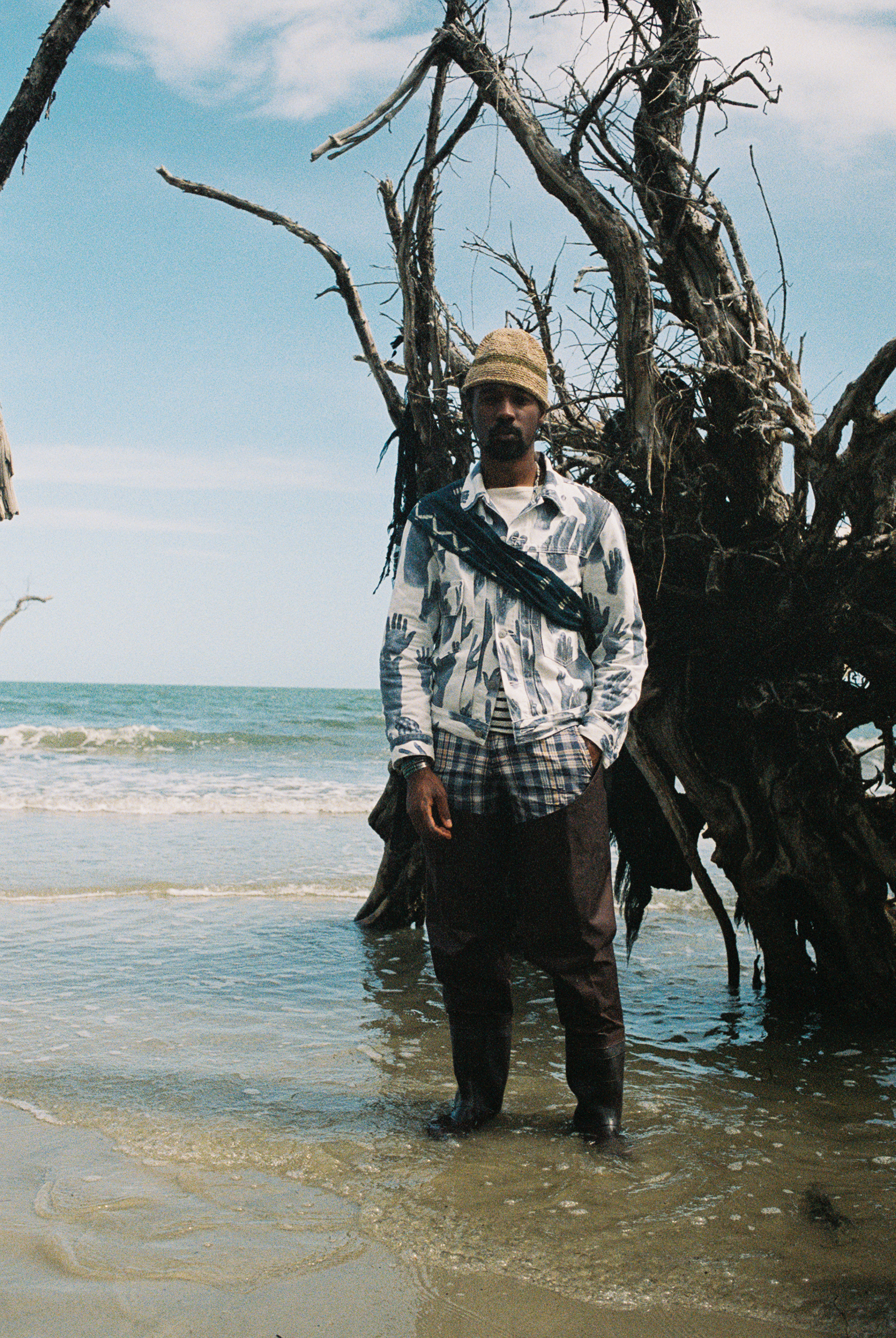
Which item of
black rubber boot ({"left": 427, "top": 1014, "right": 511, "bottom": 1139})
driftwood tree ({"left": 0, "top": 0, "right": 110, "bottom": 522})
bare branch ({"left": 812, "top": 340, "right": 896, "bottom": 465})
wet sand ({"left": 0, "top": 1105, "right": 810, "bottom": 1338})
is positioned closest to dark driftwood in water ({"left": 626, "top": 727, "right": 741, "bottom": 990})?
bare branch ({"left": 812, "top": 340, "right": 896, "bottom": 465})

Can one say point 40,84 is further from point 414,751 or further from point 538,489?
point 414,751

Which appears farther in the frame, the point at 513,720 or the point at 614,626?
the point at 614,626

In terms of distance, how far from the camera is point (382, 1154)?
344 centimetres

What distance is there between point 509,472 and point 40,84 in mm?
2272

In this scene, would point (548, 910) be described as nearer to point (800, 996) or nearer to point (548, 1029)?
point (548, 1029)

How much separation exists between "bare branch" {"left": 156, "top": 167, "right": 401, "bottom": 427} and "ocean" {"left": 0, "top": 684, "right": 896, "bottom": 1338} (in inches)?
131

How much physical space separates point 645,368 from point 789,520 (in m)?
0.88

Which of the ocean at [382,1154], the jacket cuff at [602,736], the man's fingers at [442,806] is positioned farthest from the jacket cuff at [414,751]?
the ocean at [382,1154]

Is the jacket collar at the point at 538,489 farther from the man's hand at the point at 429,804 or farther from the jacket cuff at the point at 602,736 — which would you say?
the man's hand at the point at 429,804

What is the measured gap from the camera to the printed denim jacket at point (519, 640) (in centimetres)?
334

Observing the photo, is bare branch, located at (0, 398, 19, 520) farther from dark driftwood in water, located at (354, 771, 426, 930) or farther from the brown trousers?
dark driftwood in water, located at (354, 771, 426, 930)

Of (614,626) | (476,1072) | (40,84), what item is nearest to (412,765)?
(614,626)

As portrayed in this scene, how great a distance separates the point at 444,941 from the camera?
3438 mm

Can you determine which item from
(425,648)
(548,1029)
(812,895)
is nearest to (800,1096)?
(812,895)
